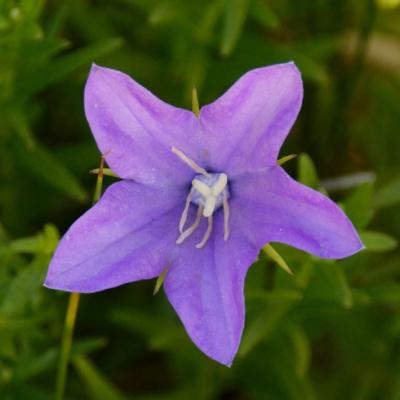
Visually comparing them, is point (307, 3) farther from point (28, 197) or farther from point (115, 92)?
point (115, 92)

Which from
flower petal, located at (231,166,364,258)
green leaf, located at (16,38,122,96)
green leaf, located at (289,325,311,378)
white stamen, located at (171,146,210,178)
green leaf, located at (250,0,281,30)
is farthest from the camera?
green leaf, located at (250,0,281,30)

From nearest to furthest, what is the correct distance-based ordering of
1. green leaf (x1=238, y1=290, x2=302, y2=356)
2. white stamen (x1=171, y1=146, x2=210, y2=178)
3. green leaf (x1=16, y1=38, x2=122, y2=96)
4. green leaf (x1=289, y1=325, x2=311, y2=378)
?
white stamen (x1=171, y1=146, x2=210, y2=178)
green leaf (x1=238, y1=290, x2=302, y2=356)
green leaf (x1=16, y1=38, x2=122, y2=96)
green leaf (x1=289, y1=325, x2=311, y2=378)

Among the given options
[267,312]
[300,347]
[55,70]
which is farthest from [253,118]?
[300,347]

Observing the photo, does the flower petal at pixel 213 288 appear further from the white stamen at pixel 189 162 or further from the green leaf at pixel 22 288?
the green leaf at pixel 22 288

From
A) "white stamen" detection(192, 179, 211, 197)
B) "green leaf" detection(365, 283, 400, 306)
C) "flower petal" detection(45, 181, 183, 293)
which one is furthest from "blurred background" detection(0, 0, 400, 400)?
"white stamen" detection(192, 179, 211, 197)

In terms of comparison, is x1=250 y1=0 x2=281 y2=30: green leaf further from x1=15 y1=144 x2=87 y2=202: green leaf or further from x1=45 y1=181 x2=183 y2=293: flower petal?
x1=45 y1=181 x2=183 y2=293: flower petal

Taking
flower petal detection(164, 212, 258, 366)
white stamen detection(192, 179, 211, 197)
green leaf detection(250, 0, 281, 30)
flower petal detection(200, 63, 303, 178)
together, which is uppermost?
flower petal detection(200, 63, 303, 178)
